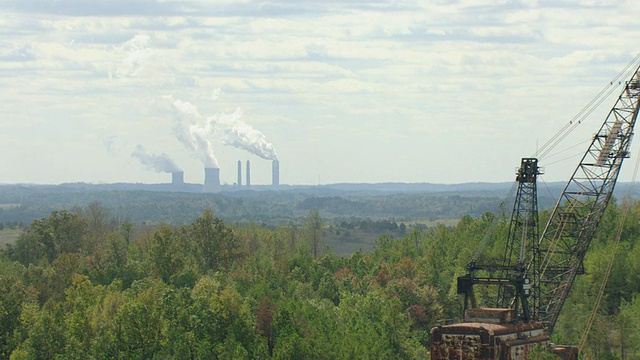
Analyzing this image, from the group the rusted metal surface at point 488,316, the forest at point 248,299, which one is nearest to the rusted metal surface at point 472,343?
the rusted metal surface at point 488,316

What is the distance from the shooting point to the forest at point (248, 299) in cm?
7862

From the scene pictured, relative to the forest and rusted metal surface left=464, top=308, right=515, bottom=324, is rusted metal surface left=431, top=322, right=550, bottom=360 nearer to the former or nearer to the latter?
rusted metal surface left=464, top=308, right=515, bottom=324

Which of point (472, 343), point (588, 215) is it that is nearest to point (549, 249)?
point (588, 215)

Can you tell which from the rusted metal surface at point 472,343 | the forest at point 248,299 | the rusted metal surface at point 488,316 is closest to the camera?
the rusted metal surface at point 472,343

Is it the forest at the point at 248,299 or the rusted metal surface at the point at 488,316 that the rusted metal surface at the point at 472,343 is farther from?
the forest at the point at 248,299

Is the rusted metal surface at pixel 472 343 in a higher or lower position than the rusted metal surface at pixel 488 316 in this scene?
lower

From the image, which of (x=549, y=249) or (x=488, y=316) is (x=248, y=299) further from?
(x=488, y=316)

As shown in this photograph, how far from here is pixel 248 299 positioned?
3752 inches

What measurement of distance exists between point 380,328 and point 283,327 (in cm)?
647

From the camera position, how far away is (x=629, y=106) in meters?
85.6

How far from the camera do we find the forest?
78.6 metres

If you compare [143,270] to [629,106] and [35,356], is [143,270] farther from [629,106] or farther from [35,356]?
[629,106]

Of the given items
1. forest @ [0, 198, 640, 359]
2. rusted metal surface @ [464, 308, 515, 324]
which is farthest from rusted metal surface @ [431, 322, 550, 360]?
forest @ [0, 198, 640, 359]

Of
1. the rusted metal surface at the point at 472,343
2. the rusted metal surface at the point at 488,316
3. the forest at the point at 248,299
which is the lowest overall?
the forest at the point at 248,299
